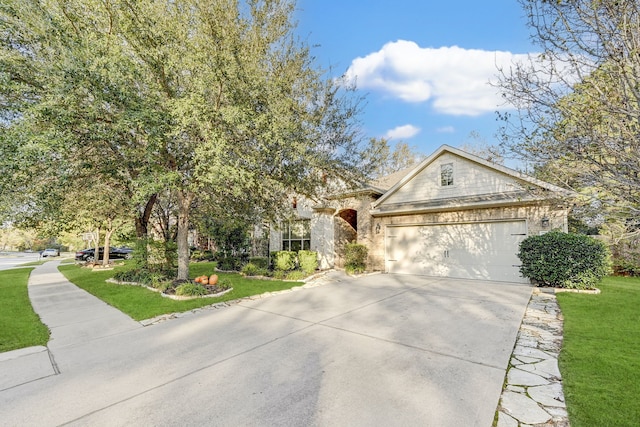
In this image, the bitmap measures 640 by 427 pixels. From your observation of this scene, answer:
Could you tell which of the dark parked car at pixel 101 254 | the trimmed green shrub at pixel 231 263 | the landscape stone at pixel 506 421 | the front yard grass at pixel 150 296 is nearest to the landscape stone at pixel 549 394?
the landscape stone at pixel 506 421

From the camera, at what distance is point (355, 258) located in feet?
42.1

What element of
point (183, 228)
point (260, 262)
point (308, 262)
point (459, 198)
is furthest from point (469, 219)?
point (183, 228)

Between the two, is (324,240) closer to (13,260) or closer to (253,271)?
(253,271)

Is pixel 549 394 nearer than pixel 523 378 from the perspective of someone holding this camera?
Yes

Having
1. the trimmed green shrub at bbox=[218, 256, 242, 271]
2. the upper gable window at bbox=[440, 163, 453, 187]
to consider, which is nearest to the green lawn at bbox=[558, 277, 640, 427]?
the upper gable window at bbox=[440, 163, 453, 187]

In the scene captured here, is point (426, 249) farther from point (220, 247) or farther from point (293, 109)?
point (220, 247)

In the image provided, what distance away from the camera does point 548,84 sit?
3.69 metres

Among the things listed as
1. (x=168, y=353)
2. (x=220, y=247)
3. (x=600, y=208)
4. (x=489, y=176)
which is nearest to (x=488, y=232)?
(x=489, y=176)

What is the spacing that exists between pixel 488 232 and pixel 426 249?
7.89 feet

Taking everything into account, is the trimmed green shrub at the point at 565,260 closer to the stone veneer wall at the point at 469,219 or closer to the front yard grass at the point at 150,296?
the stone veneer wall at the point at 469,219

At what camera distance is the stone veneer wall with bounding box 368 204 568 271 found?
9.36 meters

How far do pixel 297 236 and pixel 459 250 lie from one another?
8.20 meters

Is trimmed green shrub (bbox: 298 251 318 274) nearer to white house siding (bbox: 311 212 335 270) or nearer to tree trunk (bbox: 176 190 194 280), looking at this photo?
white house siding (bbox: 311 212 335 270)

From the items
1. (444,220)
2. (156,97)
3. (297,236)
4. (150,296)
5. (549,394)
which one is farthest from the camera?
(297,236)
